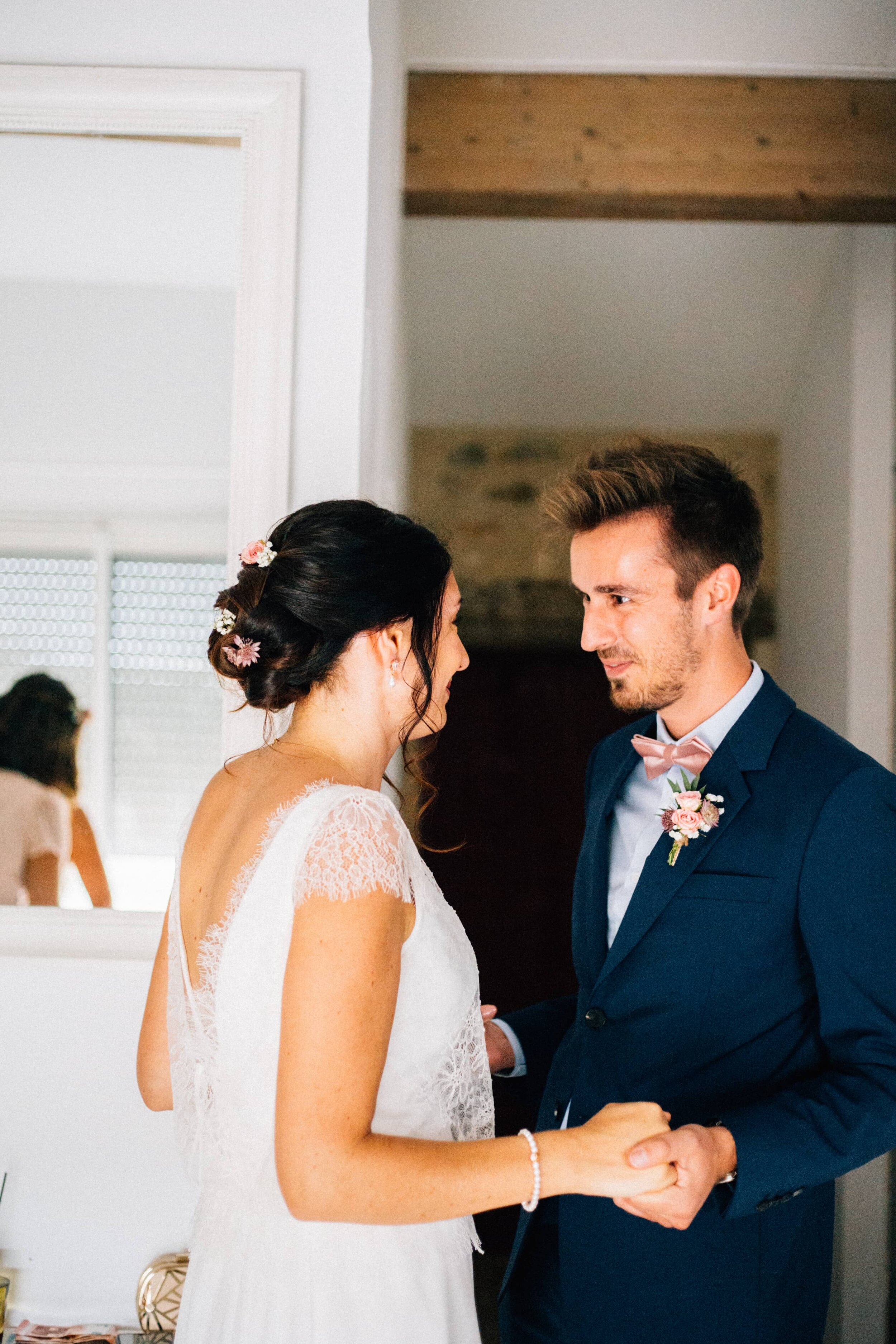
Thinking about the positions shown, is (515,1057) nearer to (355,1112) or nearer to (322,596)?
(355,1112)

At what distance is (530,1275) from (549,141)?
3066 mm

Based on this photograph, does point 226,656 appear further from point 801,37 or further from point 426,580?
point 801,37

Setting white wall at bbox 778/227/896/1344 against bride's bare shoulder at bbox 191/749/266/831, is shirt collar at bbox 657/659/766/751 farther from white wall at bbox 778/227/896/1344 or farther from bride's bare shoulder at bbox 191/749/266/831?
white wall at bbox 778/227/896/1344

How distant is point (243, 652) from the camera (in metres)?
1.37

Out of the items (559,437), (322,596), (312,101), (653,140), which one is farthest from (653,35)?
(322,596)

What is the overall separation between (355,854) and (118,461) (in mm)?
1293

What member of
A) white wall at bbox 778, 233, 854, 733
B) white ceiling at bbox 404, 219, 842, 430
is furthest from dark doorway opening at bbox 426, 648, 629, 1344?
white ceiling at bbox 404, 219, 842, 430

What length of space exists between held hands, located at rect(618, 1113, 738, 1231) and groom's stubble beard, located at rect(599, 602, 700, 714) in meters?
0.69

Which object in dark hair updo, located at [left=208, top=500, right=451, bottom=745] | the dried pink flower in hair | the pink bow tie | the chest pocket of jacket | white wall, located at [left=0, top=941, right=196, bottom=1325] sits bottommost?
white wall, located at [left=0, top=941, right=196, bottom=1325]

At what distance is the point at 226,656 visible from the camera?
1390 mm

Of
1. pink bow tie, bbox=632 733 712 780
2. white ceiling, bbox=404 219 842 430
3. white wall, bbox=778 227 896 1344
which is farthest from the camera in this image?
white ceiling, bbox=404 219 842 430

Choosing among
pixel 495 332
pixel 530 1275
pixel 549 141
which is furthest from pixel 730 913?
pixel 495 332

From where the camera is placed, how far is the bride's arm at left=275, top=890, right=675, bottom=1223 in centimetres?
106

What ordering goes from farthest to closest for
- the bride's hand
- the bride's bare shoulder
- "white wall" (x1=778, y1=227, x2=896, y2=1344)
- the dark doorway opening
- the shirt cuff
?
the dark doorway opening
"white wall" (x1=778, y1=227, x2=896, y2=1344)
the shirt cuff
the bride's bare shoulder
the bride's hand
